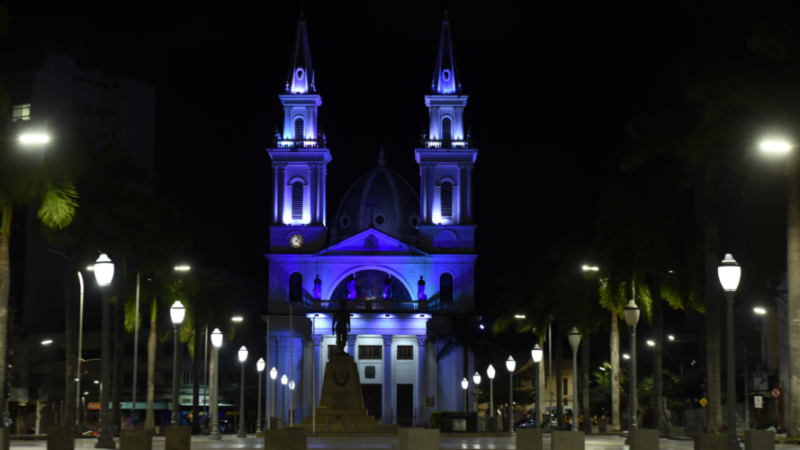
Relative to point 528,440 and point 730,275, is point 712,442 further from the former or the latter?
point 528,440

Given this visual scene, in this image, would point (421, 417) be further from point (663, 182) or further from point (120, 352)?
point (663, 182)

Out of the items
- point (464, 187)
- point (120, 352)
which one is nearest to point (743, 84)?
point (120, 352)

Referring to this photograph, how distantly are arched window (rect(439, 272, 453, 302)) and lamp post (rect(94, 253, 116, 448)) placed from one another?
6594 centimetres

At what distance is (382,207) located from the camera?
3974 inches

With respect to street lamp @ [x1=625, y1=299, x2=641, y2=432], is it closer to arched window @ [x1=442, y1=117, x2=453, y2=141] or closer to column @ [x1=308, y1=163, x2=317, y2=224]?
column @ [x1=308, y1=163, x2=317, y2=224]

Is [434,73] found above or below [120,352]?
above

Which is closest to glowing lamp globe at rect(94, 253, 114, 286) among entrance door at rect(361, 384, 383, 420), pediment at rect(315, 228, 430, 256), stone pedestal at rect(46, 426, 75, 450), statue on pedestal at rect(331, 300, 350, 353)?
stone pedestal at rect(46, 426, 75, 450)

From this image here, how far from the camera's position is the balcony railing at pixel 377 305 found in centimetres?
9175

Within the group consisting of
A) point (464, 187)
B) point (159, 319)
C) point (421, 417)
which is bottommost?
point (421, 417)

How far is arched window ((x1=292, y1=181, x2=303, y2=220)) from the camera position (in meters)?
93.9

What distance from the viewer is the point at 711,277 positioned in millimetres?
33281

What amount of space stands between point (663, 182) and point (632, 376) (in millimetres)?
11602

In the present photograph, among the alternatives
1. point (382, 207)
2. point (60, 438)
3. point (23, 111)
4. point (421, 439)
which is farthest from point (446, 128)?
point (421, 439)

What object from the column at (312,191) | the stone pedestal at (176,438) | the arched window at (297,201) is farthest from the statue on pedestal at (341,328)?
the arched window at (297,201)
